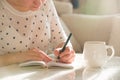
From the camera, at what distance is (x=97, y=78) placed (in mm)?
943

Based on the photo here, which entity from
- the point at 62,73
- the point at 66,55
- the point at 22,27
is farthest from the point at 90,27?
the point at 62,73

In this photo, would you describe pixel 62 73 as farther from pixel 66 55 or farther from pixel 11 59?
pixel 11 59

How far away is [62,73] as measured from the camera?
1023mm

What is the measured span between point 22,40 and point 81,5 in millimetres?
1477

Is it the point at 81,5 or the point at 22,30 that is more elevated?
the point at 81,5

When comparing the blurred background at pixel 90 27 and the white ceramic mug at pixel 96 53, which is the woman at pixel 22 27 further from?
the blurred background at pixel 90 27

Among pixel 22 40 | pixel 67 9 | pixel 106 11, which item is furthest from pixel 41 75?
pixel 106 11

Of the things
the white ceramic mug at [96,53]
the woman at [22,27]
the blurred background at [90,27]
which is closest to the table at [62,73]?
the white ceramic mug at [96,53]

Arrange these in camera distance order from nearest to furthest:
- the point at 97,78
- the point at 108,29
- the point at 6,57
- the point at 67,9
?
the point at 97,78
the point at 6,57
the point at 108,29
the point at 67,9

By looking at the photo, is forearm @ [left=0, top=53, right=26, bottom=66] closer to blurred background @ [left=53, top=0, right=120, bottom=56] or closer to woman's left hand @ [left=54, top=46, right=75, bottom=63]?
woman's left hand @ [left=54, top=46, right=75, bottom=63]

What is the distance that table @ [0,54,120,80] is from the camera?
0.95 meters

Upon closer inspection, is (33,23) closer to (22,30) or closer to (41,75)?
(22,30)

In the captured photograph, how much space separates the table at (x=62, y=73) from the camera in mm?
953

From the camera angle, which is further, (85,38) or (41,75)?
(85,38)
